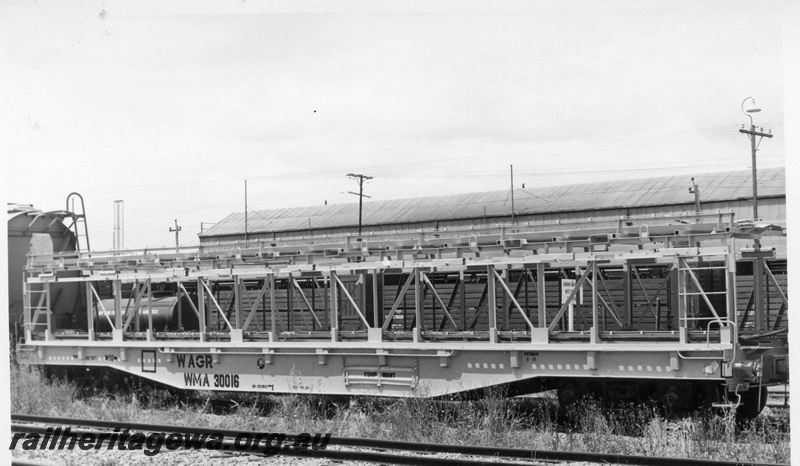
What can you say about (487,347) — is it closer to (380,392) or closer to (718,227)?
(380,392)

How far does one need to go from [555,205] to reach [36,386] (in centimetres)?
2886

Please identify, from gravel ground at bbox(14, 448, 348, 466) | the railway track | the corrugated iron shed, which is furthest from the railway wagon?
the corrugated iron shed

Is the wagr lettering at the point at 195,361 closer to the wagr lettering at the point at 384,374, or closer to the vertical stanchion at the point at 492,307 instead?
the wagr lettering at the point at 384,374

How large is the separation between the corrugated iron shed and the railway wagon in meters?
18.6

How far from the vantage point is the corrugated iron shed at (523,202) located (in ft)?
124

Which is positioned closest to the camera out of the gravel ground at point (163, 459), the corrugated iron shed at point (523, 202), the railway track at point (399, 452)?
the railway track at point (399, 452)

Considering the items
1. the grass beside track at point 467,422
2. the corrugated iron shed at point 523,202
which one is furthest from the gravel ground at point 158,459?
the corrugated iron shed at point 523,202

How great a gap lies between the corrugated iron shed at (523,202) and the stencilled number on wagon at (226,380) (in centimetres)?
2565

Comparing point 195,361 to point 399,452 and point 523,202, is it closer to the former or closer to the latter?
point 399,452

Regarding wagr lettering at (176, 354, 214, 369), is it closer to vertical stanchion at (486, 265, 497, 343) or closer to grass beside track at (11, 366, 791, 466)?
grass beside track at (11, 366, 791, 466)

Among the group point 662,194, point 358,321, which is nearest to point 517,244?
point 358,321

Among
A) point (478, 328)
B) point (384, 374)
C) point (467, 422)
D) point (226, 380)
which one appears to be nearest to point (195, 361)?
point (226, 380)

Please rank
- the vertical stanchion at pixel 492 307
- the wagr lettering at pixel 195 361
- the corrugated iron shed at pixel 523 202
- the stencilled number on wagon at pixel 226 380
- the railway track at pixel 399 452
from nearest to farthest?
the railway track at pixel 399 452 < the vertical stanchion at pixel 492 307 < the stencilled number on wagon at pixel 226 380 < the wagr lettering at pixel 195 361 < the corrugated iron shed at pixel 523 202

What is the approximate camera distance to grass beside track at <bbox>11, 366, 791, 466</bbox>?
453 inches
